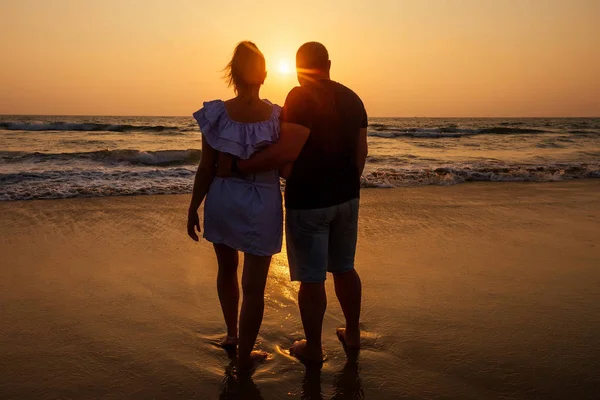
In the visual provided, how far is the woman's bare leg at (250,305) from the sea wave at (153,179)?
5.88 meters

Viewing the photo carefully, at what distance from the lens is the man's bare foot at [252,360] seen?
256cm

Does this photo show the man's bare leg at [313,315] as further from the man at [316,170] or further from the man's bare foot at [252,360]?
the man's bare foot at [252,360]

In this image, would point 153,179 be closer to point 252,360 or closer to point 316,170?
point 252,360

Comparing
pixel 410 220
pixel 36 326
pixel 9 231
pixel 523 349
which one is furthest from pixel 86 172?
pixel 523 349

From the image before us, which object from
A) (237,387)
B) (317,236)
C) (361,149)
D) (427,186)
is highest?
(361,149)

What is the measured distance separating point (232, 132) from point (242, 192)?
0.29m

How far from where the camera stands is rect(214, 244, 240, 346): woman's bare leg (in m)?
2.64

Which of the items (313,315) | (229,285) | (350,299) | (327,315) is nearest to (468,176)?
(327,315)

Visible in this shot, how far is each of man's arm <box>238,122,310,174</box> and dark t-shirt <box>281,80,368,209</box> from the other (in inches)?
2.0

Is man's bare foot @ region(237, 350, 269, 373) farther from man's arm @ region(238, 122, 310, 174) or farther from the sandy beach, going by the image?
man's arm @ region(238, 122, 310, 174)

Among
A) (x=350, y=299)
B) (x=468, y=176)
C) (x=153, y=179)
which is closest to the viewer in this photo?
(x=350, y=299)

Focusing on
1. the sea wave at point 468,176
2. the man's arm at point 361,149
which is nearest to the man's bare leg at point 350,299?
the man's arm at point 361,149

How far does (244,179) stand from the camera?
2406 millimetres

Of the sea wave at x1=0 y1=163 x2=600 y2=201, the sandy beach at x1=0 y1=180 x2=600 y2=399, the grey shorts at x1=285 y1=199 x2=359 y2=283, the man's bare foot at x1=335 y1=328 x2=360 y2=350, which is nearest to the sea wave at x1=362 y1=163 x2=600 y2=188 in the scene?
the sea wave at x1=0 y1=163 x2=600 y2=201
